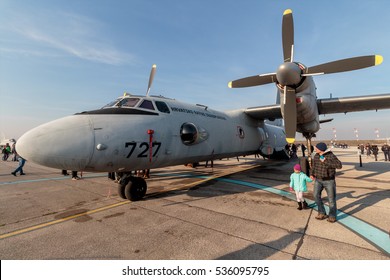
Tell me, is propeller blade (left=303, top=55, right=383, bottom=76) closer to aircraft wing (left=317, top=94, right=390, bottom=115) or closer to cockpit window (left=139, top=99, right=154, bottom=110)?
aircraft wing (left=317, top=94, right=390, bottom=115)

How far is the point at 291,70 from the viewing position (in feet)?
22.5

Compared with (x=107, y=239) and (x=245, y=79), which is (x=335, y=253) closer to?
(x=107, y=239)

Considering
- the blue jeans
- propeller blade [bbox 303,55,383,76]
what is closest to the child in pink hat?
the blue jeans

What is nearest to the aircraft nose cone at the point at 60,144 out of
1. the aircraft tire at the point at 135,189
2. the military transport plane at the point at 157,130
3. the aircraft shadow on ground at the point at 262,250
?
the military transport plane at the point at 157,130

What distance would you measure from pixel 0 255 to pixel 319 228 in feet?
19.0

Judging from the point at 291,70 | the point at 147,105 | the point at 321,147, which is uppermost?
the point at 291,70

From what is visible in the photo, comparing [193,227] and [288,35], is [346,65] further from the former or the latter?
[193,227]

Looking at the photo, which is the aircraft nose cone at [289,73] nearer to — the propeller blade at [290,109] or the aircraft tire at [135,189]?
the propeller blade at [290,109]

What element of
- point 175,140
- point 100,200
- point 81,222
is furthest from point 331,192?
point 100,200

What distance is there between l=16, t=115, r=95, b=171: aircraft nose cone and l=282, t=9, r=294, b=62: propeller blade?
24.8 ft

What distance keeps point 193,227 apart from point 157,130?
3143 millimetres

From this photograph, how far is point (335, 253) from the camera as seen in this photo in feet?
10.3

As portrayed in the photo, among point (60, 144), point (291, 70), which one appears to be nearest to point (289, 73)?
point (291, 70)
